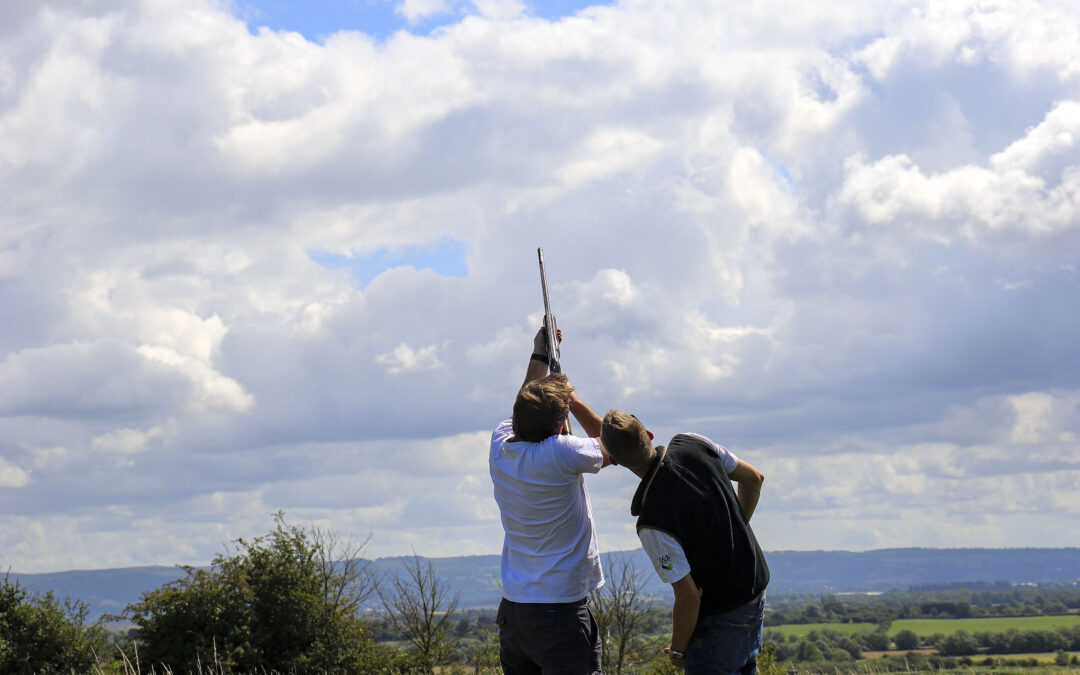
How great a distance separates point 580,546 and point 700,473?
88 cm

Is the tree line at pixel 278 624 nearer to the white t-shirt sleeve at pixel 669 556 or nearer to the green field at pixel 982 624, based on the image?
the white t-shirt sleeve at pixel 669 556

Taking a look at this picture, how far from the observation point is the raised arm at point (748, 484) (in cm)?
553

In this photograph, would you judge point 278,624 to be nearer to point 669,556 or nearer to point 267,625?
point 267,625

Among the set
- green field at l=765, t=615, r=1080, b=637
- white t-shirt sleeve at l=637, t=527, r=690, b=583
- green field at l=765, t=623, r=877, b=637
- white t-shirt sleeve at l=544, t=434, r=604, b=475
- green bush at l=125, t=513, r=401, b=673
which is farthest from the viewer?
green field at l=765, t=615, r=1080, b=637

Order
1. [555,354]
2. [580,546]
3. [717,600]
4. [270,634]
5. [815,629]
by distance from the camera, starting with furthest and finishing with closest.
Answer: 1. [815,629]
2. [270,634]
3. [555,354]
4. [580,546]
5. [717,600]

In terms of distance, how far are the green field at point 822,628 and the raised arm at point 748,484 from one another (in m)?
68.3

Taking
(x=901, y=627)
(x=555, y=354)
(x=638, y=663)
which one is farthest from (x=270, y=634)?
(x=901, y=627)

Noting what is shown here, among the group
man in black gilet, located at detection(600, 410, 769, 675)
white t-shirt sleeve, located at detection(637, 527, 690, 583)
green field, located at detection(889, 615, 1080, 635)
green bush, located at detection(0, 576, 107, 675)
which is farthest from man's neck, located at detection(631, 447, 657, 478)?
green field, located at detection(889, 615, 1080, 635)

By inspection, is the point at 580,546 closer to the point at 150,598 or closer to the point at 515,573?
the point at 515,573

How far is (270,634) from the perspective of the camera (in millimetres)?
30344

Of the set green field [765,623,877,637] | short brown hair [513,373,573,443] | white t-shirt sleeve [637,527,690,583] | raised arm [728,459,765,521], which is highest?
short brown hair [513,373,573,443]

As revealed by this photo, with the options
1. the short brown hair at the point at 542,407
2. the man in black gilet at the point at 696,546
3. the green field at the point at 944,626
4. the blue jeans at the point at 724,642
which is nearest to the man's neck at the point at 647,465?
the man in black gilet at the point at 696,546

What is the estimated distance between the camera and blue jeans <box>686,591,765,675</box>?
200 inches

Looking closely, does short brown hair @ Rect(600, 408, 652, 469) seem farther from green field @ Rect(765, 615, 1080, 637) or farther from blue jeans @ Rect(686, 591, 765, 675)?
green field @ Rect(765, 615, 1080, 637)
